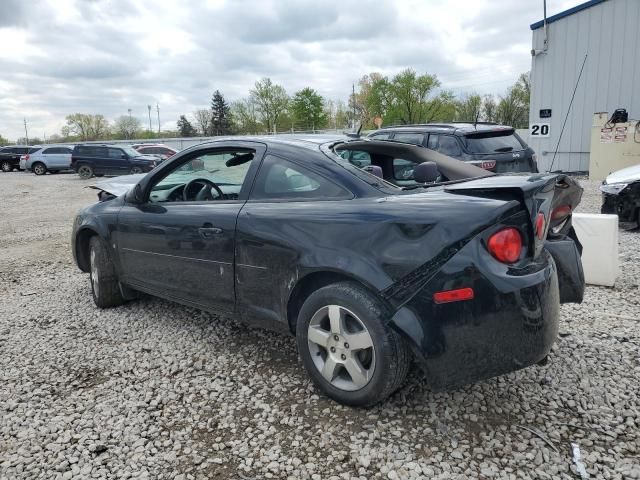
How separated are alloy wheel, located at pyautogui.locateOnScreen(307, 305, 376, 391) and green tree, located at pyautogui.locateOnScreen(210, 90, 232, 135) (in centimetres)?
7217

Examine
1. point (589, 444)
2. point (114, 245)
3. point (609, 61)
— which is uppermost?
point (609, 61)

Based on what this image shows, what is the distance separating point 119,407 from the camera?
2906 mm

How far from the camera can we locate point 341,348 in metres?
2.72

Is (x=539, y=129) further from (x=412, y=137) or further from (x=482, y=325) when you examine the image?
(x=482, y=325)

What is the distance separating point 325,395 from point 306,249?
84cm

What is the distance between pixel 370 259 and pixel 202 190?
179 cm

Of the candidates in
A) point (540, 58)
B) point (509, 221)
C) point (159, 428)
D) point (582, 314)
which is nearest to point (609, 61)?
point (540, 58)

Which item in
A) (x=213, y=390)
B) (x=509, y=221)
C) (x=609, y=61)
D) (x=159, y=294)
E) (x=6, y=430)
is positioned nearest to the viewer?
(x=509, y=221)

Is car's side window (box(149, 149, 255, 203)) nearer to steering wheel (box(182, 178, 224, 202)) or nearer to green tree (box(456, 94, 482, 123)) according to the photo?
steering wheel (box(182, 178, 224, 202))

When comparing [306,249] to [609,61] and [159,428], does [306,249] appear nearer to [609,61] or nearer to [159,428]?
[159,428]

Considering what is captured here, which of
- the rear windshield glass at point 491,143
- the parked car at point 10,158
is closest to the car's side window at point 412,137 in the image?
the rear windshield glass at point 491,143

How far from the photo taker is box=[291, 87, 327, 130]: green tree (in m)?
67.8

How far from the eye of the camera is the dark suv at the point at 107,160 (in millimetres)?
24641

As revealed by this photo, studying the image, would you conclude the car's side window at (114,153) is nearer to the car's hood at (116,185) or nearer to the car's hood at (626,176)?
the car's hood at (116,185)
